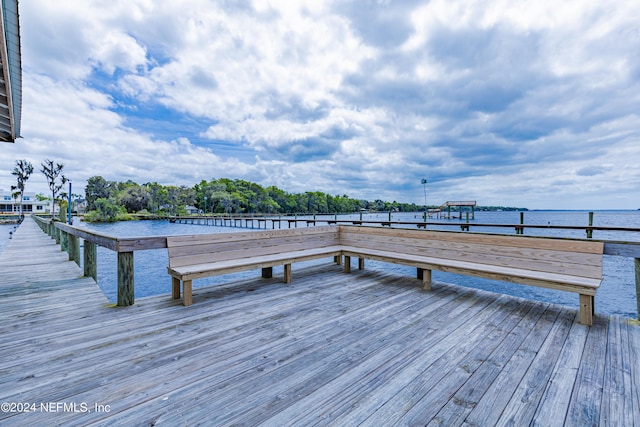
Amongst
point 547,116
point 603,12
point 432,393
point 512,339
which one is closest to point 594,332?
point 512,339

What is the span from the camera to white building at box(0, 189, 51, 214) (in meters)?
50.0

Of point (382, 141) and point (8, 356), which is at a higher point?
point (382, 141)

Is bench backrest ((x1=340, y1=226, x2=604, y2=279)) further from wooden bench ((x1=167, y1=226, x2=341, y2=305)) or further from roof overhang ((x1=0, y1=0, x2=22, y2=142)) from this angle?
roof overhang ((x1=0, y1=0, x2=22, y2=142))

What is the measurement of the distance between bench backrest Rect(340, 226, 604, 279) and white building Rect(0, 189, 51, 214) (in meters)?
66.8

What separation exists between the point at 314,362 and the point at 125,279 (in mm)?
2136

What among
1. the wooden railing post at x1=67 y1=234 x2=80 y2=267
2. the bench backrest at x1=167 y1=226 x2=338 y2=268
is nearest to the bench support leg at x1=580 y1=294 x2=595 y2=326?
the bench backrest at x1=167 y1=226 x2=338 y2=268

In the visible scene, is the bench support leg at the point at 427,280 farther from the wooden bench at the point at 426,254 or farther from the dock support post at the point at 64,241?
the dock support post at the point at 64,241

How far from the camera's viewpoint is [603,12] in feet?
16.8

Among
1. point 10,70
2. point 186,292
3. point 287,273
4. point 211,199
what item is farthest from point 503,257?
point 211,199

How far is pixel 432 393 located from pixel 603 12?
298 inches

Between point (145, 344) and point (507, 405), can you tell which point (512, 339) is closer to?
point (507, 405)

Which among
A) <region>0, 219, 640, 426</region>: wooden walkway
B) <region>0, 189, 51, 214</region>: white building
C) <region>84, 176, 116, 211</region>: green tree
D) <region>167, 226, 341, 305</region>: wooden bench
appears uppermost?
<region>84, 176, 116, 211</region>: green tree

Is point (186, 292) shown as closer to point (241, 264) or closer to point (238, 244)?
point (241, 264)

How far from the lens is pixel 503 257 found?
3098 mm
